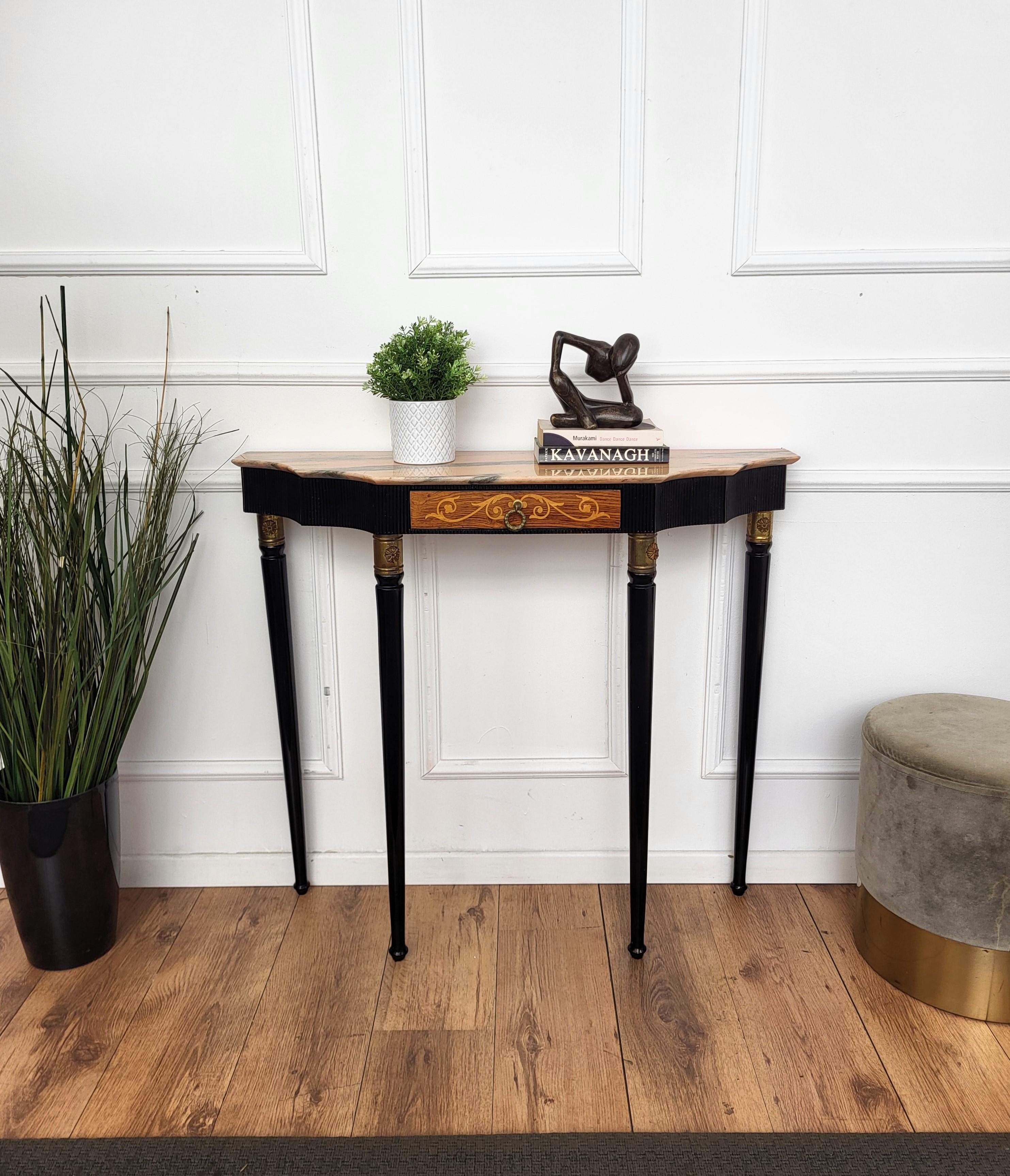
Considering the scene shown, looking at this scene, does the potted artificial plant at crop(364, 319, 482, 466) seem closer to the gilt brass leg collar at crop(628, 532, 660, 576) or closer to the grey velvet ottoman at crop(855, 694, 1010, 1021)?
the gilt brass leg collar at crop(628, 532, 660, 576)

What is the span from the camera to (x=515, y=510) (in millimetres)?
1620

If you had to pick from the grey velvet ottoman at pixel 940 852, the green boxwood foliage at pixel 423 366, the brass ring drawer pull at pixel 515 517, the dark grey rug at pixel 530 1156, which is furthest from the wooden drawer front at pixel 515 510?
the dark grey rug at pixel 530 1156

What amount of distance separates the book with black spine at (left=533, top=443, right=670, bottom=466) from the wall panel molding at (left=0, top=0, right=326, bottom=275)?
0.63m

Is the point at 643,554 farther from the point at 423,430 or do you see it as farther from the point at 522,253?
the point at 522,253

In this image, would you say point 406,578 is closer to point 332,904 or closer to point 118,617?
point 118,617

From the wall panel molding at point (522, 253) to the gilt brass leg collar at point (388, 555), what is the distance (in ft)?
1.92

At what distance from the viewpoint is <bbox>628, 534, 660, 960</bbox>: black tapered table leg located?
168 cm

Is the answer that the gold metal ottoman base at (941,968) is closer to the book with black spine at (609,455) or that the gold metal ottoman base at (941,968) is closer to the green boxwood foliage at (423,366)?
the book with black spine at (609,455)

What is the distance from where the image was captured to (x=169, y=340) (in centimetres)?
193

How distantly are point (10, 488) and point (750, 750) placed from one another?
1538mm

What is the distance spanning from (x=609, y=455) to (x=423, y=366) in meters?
0.37

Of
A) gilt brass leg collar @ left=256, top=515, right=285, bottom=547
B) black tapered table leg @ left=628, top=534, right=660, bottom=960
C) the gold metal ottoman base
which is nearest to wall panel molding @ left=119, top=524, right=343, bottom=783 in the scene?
gilt brass leg collar @ left=256, top=515, right=285, bottom=547

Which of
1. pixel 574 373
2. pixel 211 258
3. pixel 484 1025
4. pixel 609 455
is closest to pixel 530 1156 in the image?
pixel 484 1025

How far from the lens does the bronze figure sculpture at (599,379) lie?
5.79 feet
